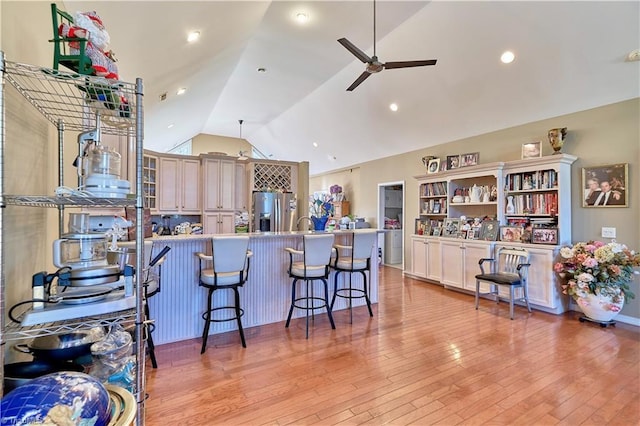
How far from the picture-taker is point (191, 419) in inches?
76.5

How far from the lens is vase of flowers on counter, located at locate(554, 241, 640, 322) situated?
3.49 metres

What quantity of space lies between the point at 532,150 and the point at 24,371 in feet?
18.4

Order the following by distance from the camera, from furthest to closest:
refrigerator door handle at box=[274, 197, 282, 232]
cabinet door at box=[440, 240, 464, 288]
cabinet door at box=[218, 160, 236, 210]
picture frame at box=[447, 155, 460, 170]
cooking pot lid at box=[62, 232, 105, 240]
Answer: refrigerator door handle at box=[274, 197, 282, 232], cabinet door at box=[218, 160, 236, 210], picture frame at box=[447, 155, 460, 170], cabinet door at box=[440, 240, 464, 288], cooking pot lid at box=[62, 232, 105, 240]

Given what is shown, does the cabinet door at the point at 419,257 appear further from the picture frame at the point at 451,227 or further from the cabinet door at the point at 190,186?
the cabinet door at the point at 190,186

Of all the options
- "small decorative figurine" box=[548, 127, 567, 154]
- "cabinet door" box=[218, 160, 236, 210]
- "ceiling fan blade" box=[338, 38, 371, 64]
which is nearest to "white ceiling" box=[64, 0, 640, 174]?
"small decorative figurine" box=[548, 127, 567, 154]

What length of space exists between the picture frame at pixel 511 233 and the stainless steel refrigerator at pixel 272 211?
405cm

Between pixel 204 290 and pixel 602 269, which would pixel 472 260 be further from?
pixel 204 290

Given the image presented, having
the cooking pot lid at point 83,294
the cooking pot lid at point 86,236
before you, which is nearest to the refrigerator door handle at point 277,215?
the cooking pot lid at point 86,236

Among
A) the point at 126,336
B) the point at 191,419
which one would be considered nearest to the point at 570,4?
the point at 126,336

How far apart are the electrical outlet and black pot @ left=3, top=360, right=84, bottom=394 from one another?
538cm

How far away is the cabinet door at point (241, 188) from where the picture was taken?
21.1 feet

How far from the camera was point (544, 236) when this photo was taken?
4172mm

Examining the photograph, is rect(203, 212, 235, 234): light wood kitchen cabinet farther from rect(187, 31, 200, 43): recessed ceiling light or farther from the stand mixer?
the stand mixer

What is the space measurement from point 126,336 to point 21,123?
1012mm
